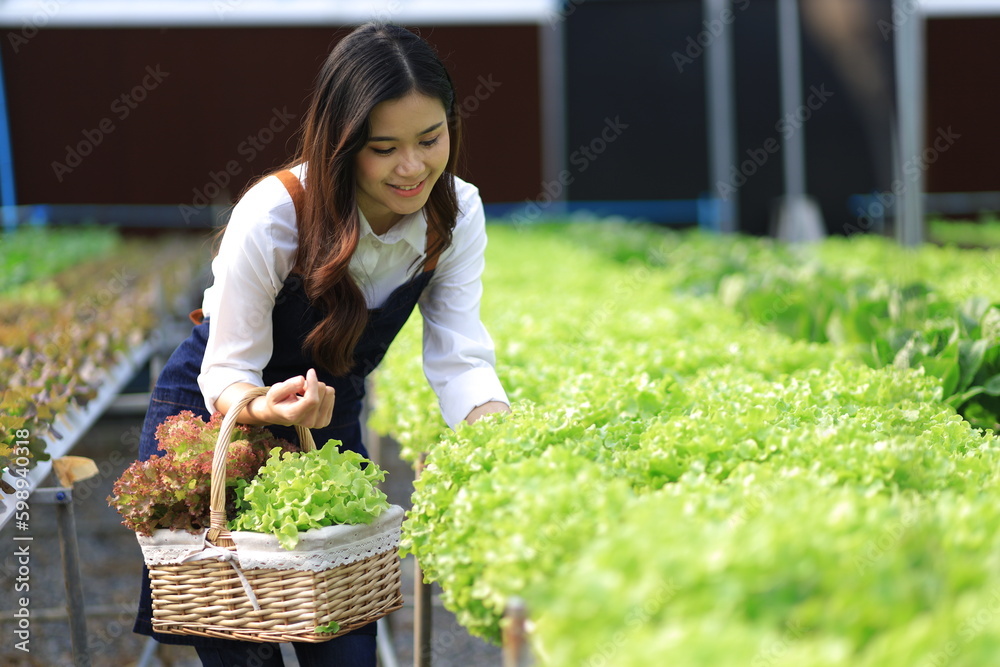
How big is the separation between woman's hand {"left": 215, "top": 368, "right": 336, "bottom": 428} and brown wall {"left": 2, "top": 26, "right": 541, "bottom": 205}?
11.9 m

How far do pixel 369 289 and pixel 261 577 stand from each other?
787 mm

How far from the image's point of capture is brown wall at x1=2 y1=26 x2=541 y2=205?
530 inches

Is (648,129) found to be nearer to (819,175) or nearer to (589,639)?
(819,175)

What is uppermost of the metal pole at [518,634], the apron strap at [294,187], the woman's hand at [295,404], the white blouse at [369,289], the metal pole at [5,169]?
the metal pole at [5,169]

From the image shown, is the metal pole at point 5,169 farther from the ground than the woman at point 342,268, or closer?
farther from the ground

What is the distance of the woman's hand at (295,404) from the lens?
1.89m

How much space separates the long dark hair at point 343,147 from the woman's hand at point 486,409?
1.03 feet

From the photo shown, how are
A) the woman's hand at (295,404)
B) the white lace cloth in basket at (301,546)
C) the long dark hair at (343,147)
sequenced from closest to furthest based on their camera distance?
the white lace cloth in basket at (301,546), the woman's hand at (295,404), the long dark hair at (343,147)

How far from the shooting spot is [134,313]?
5379 mm

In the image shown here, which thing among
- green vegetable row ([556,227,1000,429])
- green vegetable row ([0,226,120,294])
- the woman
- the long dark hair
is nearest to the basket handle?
the woman

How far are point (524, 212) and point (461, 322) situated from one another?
11658 millimetres

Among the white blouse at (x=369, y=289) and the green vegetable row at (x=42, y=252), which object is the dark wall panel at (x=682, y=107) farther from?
the white blouse at (x=369, y=289)

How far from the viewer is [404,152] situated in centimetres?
206

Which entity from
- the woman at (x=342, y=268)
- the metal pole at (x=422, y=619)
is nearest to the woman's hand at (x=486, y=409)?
the woman at (x=342, y=268)
